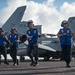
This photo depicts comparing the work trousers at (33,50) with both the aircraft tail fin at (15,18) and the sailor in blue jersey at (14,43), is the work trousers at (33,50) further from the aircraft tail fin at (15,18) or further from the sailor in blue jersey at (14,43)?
the aircraft tail fin at (15,18)

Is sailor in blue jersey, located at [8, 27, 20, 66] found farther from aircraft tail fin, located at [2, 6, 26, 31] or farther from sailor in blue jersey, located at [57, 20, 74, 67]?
aircraft tail fin, located at [2, 6, 26, 31]

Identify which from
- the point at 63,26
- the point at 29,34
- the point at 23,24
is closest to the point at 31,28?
the point at 29,34

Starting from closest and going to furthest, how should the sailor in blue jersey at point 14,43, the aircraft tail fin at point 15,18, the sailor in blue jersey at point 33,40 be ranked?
the sailor in blue jersey at point 33,40 < the sailor in blue jersey at point 14,43 < the aircraft tail fin at point 15,18

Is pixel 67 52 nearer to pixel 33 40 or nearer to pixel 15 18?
pixel 33 40

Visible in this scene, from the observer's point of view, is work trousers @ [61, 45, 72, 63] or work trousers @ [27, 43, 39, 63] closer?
work trousers @ [61, 45, 72, 63]

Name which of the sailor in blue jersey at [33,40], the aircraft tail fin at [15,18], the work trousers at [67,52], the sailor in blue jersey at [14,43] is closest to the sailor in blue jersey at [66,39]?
the work trousers at [67,52]

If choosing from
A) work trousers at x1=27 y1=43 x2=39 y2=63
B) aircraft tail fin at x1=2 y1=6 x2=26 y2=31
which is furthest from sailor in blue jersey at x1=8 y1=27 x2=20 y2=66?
aircraft tail fin at x1=2 y1=6 x2=26 y2=31

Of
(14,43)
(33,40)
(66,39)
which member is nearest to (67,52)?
(66,39)

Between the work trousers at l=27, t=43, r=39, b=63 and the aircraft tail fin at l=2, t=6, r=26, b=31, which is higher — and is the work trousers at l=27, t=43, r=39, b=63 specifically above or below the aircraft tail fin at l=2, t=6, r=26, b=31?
below

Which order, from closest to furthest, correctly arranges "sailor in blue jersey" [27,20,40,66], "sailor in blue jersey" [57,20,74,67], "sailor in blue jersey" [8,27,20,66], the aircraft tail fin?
"sailor in blue jersey" [57,20,74,67], "sailor in blue jersey" [27,20,40,66], "sailor in blue jersey" [8,27,20,66], the aircraft tail fin

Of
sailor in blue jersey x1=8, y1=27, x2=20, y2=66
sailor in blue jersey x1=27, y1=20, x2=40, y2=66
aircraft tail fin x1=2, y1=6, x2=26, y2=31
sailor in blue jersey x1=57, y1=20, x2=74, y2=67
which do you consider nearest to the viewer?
sailor in blue jersey x1=57, y1=20, x2=74, y2=67

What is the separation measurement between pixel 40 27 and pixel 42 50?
11.6 feet

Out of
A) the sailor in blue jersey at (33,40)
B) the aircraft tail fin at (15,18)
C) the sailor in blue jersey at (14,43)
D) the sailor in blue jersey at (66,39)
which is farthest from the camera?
the aircraft tail fin at (15,18)

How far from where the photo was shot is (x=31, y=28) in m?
14.5
